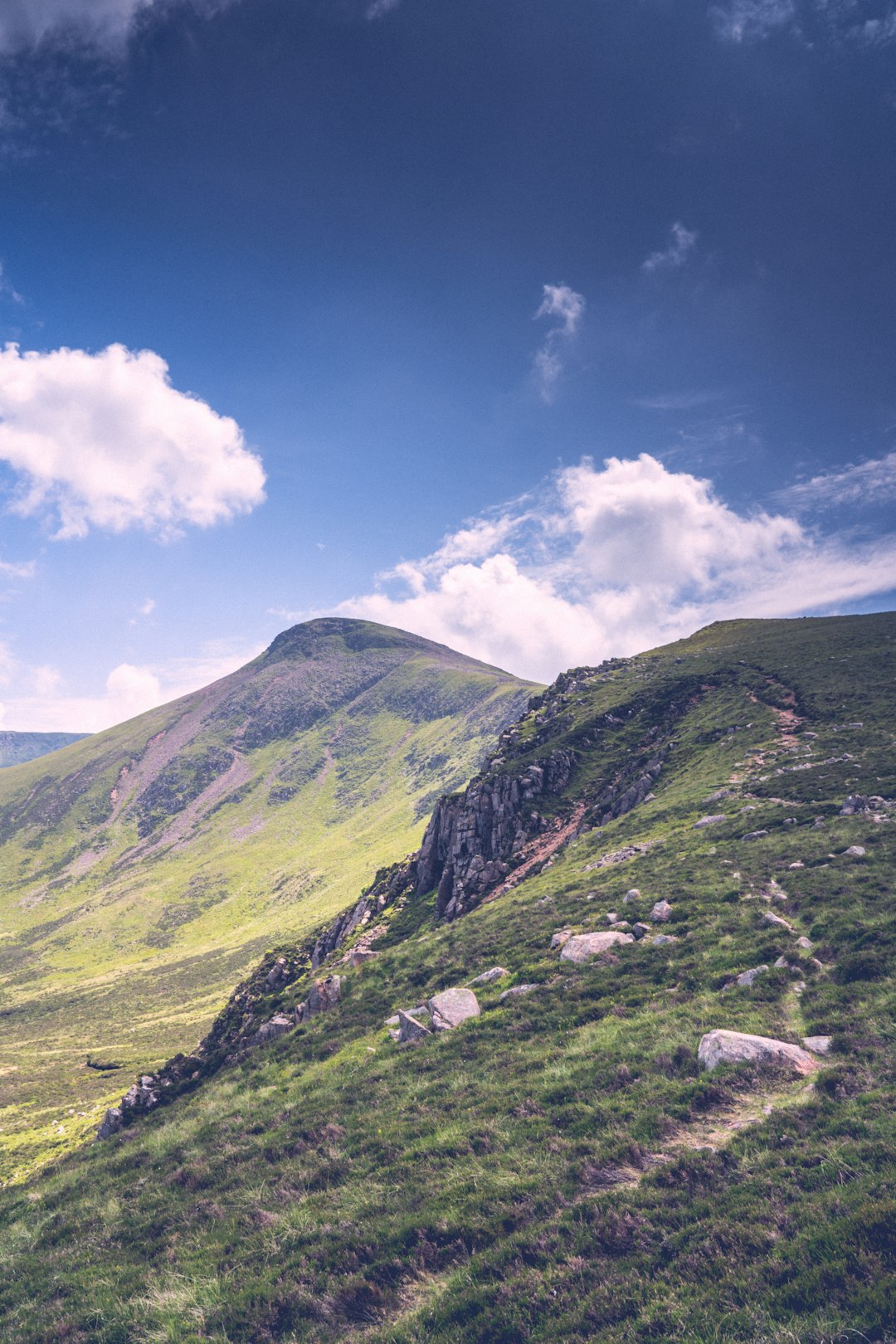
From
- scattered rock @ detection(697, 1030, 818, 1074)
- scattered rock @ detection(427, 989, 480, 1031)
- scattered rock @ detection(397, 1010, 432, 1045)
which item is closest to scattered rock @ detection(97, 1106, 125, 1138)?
scattered rock @ detection(397, 1010, 432, 1045)

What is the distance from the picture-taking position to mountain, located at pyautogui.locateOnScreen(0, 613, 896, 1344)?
9.17 metres

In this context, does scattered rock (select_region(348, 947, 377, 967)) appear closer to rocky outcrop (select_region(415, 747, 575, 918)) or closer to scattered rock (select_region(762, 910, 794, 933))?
rocky outcrop (select_region(415, 747, 575, 918))

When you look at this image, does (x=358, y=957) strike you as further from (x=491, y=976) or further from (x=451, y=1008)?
(x=451, y=1008)

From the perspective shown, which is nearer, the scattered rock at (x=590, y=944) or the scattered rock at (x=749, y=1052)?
the scattered rock at (x=749, y=1052)

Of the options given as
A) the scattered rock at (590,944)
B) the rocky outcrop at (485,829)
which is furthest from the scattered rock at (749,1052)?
the rocky outcrop at (485,829)

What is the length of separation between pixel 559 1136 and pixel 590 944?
1062cm

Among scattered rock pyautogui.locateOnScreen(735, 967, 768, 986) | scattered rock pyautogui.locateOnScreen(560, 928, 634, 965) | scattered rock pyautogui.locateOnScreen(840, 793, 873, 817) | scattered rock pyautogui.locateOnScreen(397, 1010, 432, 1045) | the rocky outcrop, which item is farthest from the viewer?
the rocky outcrop

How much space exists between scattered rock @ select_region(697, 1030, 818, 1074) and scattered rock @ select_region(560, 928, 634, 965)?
26.7 feet

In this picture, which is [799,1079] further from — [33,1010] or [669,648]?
[33,1010]

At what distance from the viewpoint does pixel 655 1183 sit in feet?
36.5

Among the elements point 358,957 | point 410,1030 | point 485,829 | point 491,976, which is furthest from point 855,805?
point 358,957

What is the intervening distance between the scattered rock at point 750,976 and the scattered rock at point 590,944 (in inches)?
220

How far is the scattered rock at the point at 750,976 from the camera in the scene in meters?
17.7

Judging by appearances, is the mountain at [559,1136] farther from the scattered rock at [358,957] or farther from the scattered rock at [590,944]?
the scattered rock at [358,957]
